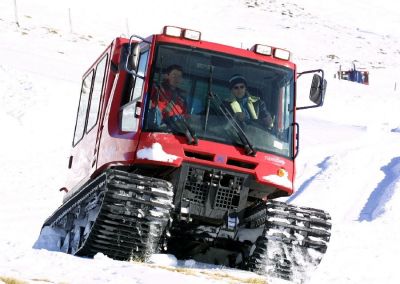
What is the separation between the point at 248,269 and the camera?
1090cm

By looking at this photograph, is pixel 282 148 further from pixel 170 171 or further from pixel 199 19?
pixel 199 19

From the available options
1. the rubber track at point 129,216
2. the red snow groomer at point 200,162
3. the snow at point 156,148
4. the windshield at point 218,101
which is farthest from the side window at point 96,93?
the rubber track at point 129,216

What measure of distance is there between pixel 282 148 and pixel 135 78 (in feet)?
5.90

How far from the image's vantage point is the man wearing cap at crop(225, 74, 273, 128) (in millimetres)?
11312

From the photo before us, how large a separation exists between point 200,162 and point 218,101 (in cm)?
76

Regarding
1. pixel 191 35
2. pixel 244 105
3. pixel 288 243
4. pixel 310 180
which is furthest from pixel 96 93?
pixel 310 180

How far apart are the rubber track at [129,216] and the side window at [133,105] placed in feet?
3.32

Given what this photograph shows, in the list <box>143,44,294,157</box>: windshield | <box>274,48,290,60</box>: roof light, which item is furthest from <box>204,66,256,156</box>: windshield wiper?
<box>274,48,290,60</box>: roof light

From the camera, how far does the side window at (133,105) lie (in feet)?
37.0

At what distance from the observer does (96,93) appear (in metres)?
13.3

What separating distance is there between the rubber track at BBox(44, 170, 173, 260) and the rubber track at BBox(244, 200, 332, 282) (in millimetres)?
1044

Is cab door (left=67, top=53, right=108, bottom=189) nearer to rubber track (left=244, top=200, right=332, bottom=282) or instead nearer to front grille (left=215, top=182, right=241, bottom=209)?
front grille (left=215, top=182, right=241, bottom=209)

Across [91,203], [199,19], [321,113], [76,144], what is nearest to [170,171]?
[91,203]

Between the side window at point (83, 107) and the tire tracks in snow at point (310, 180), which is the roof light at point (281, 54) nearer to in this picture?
the side window at point (83, 107)
